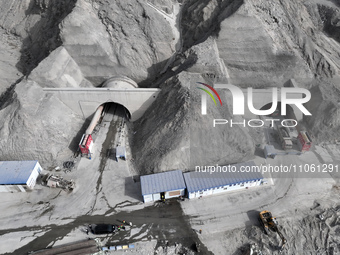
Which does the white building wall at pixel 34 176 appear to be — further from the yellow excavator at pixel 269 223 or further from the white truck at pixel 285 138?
the white truck at pixel 285 138

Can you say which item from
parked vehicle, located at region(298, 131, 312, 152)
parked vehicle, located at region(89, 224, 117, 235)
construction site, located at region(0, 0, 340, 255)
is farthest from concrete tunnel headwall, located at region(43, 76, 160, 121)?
parked vehicle, located at region(298, 131, 312, 152)

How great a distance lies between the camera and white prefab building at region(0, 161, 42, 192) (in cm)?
2570

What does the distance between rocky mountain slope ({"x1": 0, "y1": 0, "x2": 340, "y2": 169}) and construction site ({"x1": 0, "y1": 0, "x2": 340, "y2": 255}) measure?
0.20 meters

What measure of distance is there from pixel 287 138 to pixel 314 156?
12.6ft

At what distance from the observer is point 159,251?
A: 21.8 meters

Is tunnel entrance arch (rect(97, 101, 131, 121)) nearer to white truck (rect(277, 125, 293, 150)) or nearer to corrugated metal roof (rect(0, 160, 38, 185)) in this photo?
corrugated metal roof (rect(0, 160, 38, 185))

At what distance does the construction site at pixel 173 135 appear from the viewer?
23.0 m

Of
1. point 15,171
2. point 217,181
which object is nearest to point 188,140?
point 217,181

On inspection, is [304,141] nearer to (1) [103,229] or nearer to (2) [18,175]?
(1) [103,229]

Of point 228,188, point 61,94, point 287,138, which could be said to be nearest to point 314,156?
point 287,138

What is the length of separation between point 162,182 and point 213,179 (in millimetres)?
5614

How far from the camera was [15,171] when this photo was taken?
26641mm

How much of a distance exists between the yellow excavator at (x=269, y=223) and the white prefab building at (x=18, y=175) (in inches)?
995

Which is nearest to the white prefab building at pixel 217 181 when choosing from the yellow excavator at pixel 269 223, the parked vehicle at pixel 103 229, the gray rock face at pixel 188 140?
the gray rock face at pixel 188 140
